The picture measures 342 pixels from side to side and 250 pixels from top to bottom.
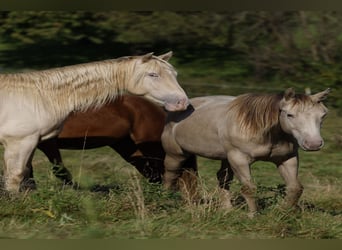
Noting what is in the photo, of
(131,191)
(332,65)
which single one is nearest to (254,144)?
(131,191)

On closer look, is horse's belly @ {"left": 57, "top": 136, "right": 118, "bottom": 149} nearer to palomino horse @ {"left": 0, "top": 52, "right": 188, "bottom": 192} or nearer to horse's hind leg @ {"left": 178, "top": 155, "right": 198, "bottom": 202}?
horse's hind leg @ {"left": 178, "top": 155, "right": 198, "bottom": 202}

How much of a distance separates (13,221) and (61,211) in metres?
0.40

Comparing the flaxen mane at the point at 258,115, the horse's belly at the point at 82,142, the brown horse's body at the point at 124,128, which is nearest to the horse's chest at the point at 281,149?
the flaxen mane at the point at 258,115

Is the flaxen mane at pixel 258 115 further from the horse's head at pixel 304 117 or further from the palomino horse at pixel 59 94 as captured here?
the palomino horse at pixel 59 94

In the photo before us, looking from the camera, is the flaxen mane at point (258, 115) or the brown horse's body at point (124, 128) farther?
the brown horse's body at point (124, 128)

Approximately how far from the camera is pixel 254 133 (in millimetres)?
7809

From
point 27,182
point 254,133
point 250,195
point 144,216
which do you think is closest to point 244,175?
point 250,195

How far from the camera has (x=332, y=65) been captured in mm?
15656

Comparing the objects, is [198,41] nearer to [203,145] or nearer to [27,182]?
[203,145]

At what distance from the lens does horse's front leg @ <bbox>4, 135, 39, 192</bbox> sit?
25.2ft

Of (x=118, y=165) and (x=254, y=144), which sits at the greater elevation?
(x=254, y=144)

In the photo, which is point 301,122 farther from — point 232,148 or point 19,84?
point 19,84

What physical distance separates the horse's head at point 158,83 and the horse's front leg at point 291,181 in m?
0.97

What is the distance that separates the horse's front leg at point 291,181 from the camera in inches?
308
